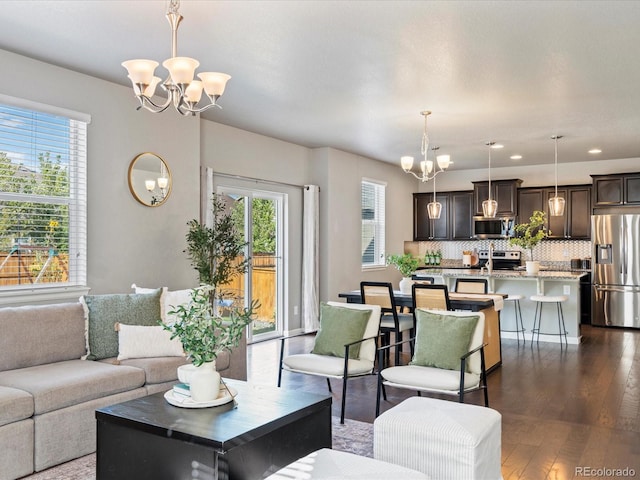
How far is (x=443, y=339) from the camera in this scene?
4039 millimetres

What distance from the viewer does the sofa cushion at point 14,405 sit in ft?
9.93

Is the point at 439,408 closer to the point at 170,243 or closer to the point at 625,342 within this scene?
the point at 170,243

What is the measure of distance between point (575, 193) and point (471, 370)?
6.95 m

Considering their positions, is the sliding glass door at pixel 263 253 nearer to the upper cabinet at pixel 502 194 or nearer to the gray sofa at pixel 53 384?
the gray sofa at pixel 53 384

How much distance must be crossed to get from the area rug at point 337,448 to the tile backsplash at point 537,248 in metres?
7.36

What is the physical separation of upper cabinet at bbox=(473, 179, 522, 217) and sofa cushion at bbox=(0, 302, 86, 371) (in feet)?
26.5

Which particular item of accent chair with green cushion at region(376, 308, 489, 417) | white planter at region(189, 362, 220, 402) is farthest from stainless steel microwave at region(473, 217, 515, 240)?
white planter at region(189, 362, 220, 402)

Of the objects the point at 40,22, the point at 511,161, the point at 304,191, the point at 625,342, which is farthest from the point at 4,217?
the point at 511,161

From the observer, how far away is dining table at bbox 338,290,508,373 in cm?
548

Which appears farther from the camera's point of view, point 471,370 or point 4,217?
point 4,217

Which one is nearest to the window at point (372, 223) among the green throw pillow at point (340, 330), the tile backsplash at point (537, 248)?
the tile backsplash at point (537, 248)

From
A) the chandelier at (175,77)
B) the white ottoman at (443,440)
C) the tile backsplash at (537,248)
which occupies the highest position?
the chandelier at (175,77)

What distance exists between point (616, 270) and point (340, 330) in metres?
6.41

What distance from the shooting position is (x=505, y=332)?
7.92m
